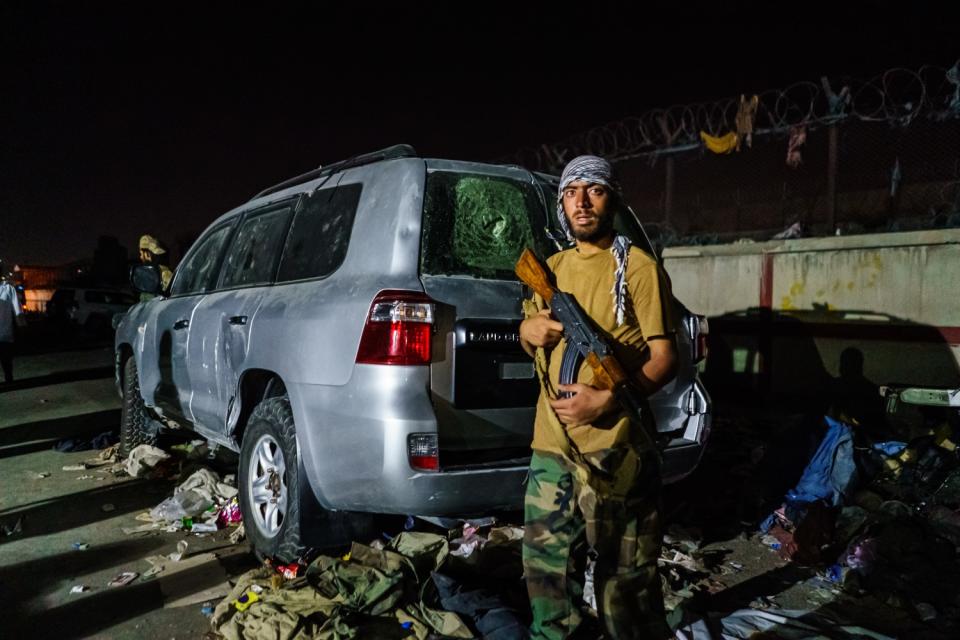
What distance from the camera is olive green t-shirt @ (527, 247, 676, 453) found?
194cm

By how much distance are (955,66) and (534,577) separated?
6.61 m

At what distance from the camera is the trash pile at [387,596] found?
262 centimetres

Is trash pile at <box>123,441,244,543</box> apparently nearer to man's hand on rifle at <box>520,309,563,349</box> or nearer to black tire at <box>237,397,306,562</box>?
black tire at <box>237,397,306,562</box>

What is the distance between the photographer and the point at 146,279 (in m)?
5.08

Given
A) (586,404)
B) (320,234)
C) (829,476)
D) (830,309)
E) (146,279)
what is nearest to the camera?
(586,404)

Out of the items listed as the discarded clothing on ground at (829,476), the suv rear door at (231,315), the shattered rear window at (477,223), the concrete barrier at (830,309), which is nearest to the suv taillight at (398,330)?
the shattered rear window at (477,223)

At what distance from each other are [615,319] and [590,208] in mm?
355

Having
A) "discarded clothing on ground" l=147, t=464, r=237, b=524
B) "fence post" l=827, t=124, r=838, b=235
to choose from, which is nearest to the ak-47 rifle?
"discarded clothing on ground" l=147, t=464, r=237, b=524

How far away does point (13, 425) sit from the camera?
23.9ft

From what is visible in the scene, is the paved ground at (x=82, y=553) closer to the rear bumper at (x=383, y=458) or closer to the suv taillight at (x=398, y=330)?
the rear bumper at (x=383, y=458)

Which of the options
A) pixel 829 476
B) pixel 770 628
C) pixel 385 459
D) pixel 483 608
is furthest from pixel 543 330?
pixel 829 476

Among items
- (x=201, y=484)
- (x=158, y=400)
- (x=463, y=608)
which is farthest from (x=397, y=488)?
(x=158, y=400)

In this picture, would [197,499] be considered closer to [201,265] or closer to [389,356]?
[201,265]

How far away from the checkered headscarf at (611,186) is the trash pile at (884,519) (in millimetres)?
2307
